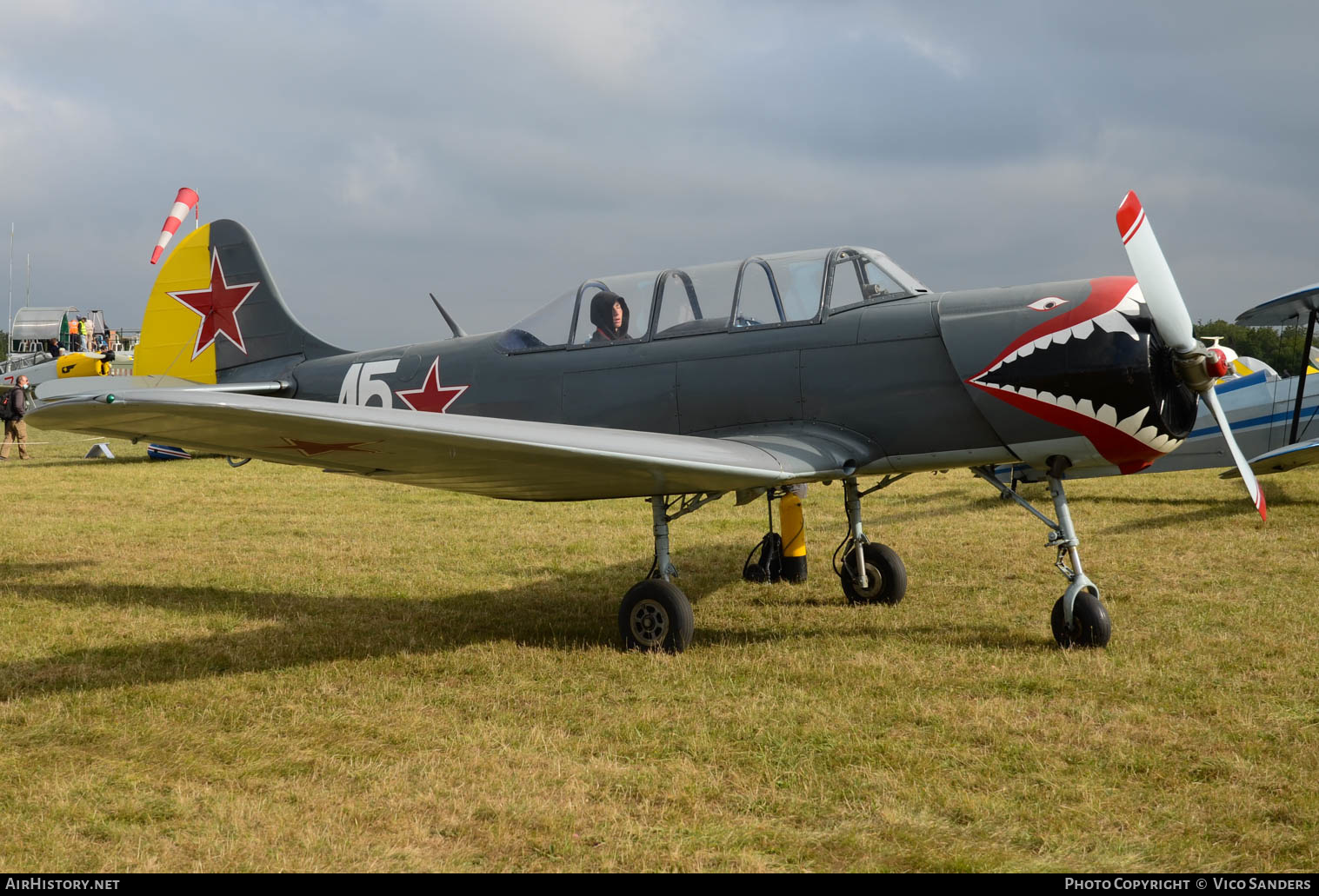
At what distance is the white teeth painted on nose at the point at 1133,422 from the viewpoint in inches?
213

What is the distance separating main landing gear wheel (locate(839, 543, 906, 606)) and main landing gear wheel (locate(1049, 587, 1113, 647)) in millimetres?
1576

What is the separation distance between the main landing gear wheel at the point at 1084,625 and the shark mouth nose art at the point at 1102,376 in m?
0.84

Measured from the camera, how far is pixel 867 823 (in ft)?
10.9

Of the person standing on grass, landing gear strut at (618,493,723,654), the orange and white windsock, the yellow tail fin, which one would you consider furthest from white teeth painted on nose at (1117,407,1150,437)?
the person standing on grass

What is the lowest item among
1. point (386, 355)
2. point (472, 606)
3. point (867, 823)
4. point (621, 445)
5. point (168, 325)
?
point (867, 823)

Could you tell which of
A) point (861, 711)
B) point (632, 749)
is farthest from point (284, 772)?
point (861, 711)

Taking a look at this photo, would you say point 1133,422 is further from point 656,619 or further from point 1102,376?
point 656,619

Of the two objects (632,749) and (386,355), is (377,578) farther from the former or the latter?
(632,749)

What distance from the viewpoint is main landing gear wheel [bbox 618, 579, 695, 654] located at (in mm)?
5766

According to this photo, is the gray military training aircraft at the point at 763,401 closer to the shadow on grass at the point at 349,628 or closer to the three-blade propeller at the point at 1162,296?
the three-blade propeller at the point at 1162,296

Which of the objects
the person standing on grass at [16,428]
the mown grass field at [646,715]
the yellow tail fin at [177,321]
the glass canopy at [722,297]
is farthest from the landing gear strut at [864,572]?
the person standing on grass at [16,428]

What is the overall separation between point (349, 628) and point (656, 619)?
Answer: 2.14 meters

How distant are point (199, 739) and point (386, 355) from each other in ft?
13.6

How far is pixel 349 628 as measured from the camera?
6582 mm
